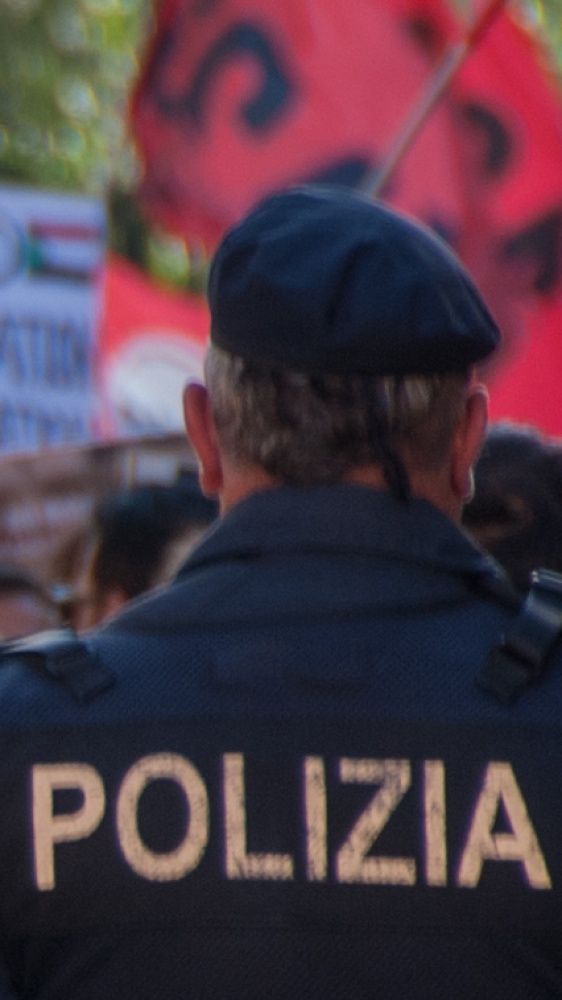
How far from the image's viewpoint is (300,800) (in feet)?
5.03

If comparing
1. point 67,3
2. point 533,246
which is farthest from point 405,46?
point 67,3

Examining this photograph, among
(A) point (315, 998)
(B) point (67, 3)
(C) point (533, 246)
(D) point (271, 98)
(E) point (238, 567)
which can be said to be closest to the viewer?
(A) point (315, 998)

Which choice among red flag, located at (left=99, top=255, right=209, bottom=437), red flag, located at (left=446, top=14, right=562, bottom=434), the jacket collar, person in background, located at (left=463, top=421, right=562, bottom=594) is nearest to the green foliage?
red flag, located at (left=99, top=255, right=209, bottom=437)

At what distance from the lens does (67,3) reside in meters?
21.7

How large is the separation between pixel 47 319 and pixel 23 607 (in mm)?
3292

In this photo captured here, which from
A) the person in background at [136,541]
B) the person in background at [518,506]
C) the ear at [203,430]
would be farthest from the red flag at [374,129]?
the ear at [203,430]

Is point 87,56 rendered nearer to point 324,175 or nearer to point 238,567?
point 324,175

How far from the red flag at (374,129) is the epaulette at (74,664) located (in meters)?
3.67

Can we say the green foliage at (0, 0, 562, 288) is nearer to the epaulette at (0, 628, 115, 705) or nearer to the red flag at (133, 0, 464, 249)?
the red flag at (133, 0, 464, 249)

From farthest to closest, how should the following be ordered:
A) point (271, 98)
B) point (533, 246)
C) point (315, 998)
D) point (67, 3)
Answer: point (67, 3) < point (271, 98) < point (533, 246) < point (315, 998)

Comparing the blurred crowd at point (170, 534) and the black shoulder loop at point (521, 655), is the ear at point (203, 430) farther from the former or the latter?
the blurred crowd at point (170, 534)

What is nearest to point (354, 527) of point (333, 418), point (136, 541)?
point (333, 418)

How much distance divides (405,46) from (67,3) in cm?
1695

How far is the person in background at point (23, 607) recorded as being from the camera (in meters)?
3.47
